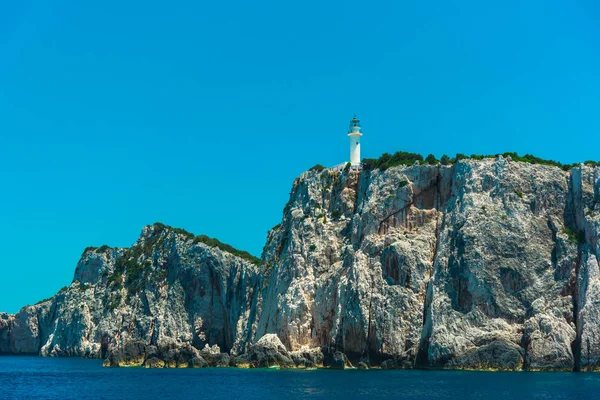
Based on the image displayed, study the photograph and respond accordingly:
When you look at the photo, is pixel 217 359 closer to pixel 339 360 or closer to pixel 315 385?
pixel 339 360

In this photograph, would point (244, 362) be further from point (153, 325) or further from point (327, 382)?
point (153, 325)

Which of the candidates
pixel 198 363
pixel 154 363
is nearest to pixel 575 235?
pixel 198 363

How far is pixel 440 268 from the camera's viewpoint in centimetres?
6619

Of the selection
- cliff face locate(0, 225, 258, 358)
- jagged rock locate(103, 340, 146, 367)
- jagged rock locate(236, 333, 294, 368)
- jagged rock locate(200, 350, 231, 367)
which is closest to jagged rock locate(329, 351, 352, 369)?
jagged rock locate(236, 333, 294, 368)

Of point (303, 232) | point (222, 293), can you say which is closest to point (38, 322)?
point (222, 293)

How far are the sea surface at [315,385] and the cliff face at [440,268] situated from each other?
114 inches

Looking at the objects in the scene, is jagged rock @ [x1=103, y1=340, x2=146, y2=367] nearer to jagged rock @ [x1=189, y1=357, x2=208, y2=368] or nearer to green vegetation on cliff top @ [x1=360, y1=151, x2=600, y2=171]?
jagged rock @ [x1=189, y1=357, x2=208, y2=368]

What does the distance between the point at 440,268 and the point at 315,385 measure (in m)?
18.6

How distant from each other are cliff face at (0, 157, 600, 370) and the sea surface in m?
2.89

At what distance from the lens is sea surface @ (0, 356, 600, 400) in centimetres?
4616

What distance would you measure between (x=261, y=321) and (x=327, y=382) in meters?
26.5

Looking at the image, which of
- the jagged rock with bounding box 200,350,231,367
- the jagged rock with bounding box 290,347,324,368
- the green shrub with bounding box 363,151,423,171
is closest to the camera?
the jagged rock with bounding box 290,347,324,368

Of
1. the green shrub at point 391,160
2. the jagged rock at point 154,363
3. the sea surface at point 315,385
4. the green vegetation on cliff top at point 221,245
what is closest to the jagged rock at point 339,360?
the sea surface at point 315,385

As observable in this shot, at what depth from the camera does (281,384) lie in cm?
5494
